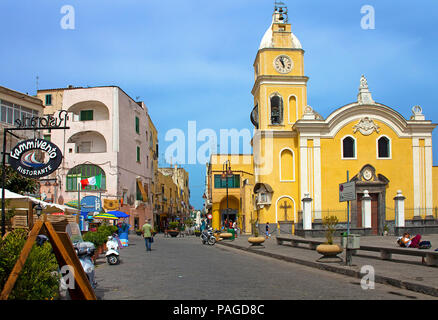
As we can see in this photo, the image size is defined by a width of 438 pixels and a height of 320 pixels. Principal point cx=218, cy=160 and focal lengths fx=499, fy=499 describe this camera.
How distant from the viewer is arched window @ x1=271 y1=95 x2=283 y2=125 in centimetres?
4144

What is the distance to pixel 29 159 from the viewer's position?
1572 cm

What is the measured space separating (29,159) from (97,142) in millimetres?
30065

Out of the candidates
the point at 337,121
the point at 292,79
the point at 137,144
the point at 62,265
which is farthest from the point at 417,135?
the point at 62,265

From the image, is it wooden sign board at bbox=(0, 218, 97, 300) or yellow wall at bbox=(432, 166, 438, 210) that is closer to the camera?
wooden sign board at bbox=(0, 218, 97, 300)

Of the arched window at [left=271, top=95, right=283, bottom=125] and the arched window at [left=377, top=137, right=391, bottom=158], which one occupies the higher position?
the arched window at [left=271, top=95, right=283, bottom=125]

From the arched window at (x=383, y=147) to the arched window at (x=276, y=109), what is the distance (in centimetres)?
813

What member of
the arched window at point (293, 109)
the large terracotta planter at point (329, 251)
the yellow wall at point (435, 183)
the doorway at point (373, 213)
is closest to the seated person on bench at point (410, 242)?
the large terracotta planter at point (329, 251)

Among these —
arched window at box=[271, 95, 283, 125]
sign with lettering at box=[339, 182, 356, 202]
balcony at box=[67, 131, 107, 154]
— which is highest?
arched window at box=[271, 95, 283, 125]

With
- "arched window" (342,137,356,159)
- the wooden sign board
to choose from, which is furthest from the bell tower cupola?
the wooden sign board

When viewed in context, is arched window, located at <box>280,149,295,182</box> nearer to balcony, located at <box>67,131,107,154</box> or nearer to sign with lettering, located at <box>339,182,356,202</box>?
balcony, located at <box>67,131,107,154</box>

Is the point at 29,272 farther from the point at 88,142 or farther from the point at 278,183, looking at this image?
the point at 88,142

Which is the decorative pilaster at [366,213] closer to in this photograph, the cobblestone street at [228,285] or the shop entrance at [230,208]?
the cobblestone street at [228,285]

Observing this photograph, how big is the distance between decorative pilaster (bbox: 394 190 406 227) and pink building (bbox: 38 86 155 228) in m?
22.7
